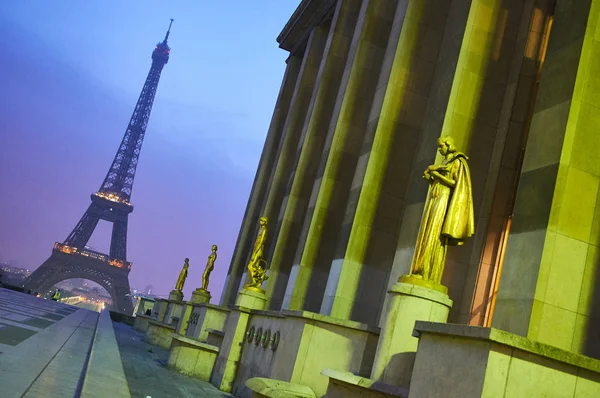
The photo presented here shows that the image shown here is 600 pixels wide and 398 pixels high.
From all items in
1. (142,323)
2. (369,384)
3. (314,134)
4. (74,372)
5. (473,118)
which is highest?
(314,134)

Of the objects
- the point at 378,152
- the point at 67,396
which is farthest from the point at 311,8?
the point at 67,396

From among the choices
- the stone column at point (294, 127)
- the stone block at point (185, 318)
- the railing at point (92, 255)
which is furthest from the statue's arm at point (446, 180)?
the railing at point (92, 255)

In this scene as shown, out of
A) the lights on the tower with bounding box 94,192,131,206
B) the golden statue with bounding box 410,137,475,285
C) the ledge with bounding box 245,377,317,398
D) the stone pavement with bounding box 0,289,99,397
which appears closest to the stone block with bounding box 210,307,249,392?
the stone pavement with bounding box 0,289,99,397

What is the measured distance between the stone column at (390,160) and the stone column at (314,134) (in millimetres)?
8369

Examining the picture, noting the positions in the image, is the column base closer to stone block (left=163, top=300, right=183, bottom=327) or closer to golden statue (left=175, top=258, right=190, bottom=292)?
stone block (left=163, top=300, right=183, bottom=327)

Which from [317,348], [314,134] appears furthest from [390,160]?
[314,134]

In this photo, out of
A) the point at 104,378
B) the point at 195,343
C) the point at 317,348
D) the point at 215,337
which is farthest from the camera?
the point at 215,337

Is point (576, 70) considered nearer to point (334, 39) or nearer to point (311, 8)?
point (334, 39)

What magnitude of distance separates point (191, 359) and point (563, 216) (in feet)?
38.2

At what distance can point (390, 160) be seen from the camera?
764 inches

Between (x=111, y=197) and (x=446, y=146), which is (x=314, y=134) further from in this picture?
(x=111, y=197)

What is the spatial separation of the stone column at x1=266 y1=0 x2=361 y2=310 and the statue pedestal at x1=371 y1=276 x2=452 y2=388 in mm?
16746

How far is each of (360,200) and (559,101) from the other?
26.5 feet

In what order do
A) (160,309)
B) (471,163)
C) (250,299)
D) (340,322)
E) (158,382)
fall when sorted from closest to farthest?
(340,322)
(158,382)
(471,163)
(250,299)
(160,309)
